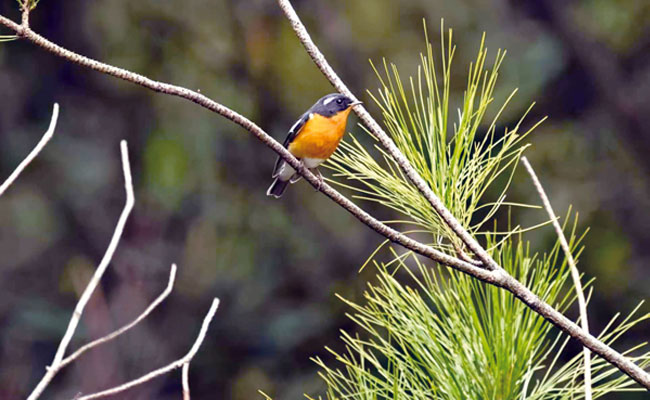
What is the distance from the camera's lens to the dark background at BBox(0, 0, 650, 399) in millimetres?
5660

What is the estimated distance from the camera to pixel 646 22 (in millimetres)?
5750

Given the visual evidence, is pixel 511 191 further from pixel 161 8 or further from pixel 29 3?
pixel 29 3

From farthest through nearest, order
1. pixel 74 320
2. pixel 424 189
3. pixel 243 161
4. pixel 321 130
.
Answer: pixel 243 161
pixel 321 130
pixel 424 189
pixel 74 320

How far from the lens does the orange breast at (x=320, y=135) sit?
3.02 m

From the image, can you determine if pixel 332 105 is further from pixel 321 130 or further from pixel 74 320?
pixel 74 320

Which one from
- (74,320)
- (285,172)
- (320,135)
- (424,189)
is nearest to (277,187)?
(285,172)

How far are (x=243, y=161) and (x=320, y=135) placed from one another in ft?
10.1

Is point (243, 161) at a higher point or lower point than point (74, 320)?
lower

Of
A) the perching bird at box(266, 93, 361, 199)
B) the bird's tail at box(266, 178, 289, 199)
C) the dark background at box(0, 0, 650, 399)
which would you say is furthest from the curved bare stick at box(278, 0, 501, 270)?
the dark background at box(0, 0, 650, 399)

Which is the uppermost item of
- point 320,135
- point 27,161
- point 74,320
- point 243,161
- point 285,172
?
point 27,161

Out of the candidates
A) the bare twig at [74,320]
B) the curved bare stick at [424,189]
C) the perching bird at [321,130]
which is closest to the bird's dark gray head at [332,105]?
the perching bird at [321,130]

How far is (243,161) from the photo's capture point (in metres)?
6.09

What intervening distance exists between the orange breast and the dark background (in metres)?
2.43

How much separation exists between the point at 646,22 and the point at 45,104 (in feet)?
12.8
